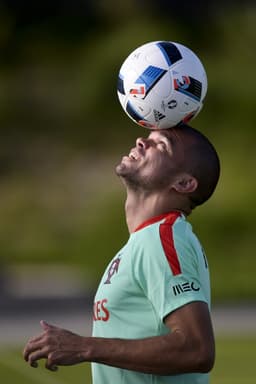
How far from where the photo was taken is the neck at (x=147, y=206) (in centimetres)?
511

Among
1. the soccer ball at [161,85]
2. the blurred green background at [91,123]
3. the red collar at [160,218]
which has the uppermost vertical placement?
the blurred green background at [91,123]

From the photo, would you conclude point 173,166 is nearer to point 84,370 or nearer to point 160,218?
point 160,218

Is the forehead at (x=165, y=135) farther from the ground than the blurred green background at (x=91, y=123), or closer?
closer

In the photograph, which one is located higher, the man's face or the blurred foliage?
the blurred foliage

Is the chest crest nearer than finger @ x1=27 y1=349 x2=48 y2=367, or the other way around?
finger @ x1=27 y1=349 x2=48 y2=367

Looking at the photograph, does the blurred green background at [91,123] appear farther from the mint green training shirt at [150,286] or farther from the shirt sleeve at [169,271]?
the shirt sleeve at [169,271]

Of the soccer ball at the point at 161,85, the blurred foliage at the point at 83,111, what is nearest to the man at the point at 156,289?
the soccer ball at the point at 161,85

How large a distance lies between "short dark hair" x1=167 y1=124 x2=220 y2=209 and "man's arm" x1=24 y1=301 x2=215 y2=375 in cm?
63

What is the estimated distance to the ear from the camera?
5102mm

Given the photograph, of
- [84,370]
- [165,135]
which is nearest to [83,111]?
[84,370]

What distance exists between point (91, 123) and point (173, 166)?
103 feet

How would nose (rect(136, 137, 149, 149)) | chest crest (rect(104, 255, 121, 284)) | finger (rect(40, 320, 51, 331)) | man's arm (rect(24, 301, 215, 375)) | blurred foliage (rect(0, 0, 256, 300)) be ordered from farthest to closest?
blurred foliage (rect(0, 0, 256, 300)) < nose (rect(136, 137, 149, 149)) < chest crest (rect(104, 255, 121, 284)) < finger (rect(40, 320, 51, 331)) < man's arm (rect(24, 301, 215, 375))

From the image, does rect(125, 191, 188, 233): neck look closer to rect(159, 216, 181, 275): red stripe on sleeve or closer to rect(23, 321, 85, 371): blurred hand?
rect(159, 216, 181, 275): red stripe on sleeve

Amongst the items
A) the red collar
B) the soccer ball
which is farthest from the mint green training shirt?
the soccer ball
